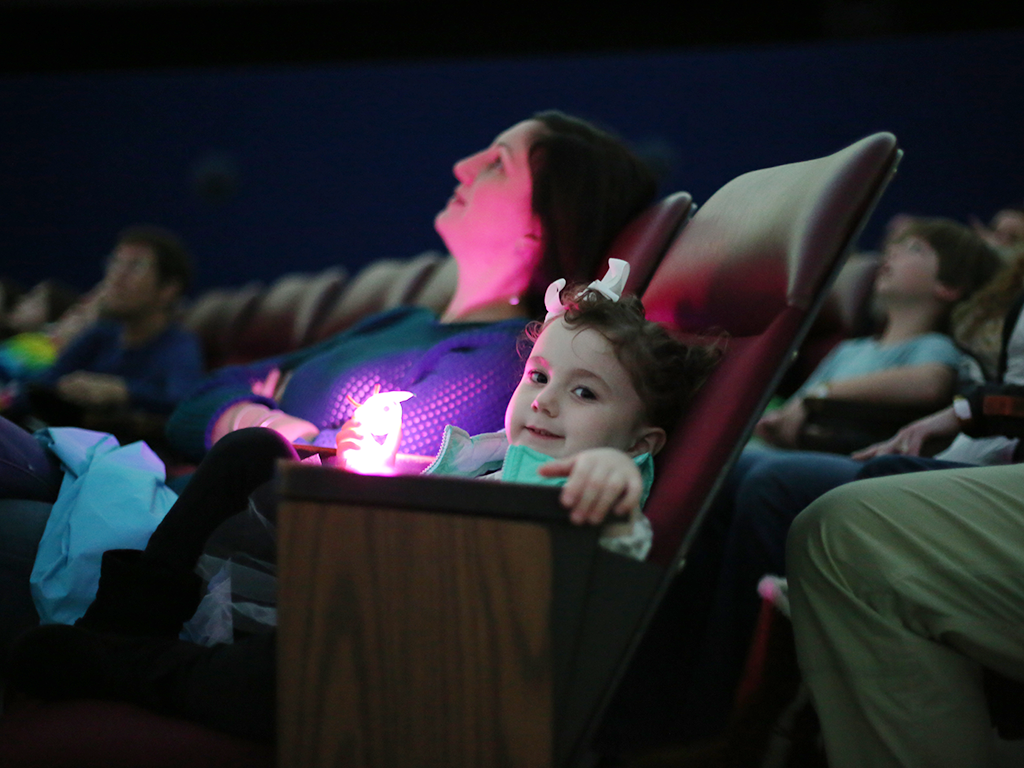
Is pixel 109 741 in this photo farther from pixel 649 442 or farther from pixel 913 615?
pixel 913 615

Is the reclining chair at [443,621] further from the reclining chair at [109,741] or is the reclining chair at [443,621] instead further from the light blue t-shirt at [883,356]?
the light blue t-shirt at [883,356]

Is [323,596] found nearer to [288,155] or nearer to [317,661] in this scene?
[317,661]

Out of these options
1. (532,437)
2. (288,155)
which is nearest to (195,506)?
(532,437)

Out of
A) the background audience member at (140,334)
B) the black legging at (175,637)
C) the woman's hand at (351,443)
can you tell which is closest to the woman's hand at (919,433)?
the woman's hand at (351,443)

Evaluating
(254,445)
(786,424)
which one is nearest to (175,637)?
(254,445)

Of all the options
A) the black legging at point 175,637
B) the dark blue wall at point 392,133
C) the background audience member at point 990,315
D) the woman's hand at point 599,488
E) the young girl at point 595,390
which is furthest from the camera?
the dark blue wall at point 392,133

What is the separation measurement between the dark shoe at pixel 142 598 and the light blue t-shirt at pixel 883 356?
1460 millimetres

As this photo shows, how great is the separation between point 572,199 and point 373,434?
61 cm

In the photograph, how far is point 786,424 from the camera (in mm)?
1890

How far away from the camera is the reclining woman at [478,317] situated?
1163 mm

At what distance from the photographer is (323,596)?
0.74 m

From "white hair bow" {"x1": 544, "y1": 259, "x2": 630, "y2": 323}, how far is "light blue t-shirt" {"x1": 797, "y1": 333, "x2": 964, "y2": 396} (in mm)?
972

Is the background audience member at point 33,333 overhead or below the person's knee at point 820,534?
below

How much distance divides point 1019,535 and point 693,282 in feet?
1.60
